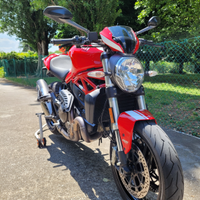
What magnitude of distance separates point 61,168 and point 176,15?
43.4 ft

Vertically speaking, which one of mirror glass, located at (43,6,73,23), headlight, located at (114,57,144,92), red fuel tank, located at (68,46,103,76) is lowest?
headlight, located at (114,57,144,92)

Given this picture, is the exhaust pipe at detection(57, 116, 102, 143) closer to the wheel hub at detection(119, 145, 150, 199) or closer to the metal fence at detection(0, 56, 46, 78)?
the wheel hub at detection(119, 145, 150, 199)

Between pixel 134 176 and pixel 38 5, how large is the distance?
1262 cm

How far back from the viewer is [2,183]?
2.40 metres

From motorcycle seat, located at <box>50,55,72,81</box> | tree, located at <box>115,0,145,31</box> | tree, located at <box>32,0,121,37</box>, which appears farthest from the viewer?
tree, located at <box>115,0,145,31</box>

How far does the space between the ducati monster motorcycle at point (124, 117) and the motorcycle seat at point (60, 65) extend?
2.09 ft

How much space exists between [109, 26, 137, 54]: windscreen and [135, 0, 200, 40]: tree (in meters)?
11.3

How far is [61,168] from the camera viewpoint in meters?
2.73

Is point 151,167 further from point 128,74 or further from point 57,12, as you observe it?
point 57,12

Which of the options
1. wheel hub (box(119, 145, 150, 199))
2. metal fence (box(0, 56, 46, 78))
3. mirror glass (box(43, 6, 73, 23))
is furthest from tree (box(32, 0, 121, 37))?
wheel hub (box(119, 145, 150, 199))

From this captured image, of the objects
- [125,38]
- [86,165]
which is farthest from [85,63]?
[86,165]

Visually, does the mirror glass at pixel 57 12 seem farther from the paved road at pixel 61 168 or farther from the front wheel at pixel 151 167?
the paved road at pixel 61 168

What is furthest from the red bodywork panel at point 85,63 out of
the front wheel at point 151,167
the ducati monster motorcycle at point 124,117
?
the front wheel at point 151,167

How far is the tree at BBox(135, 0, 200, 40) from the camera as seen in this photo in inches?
466
